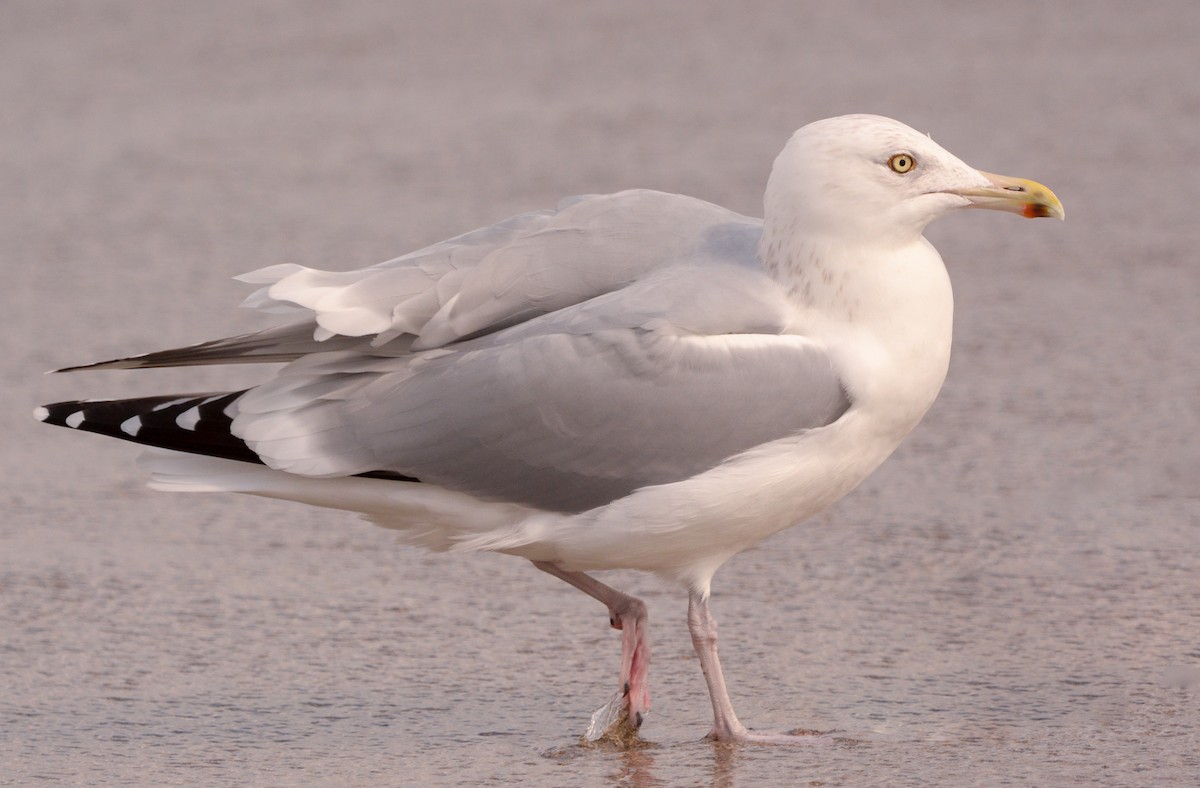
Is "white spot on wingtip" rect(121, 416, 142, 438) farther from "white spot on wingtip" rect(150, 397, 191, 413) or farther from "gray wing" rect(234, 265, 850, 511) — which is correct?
"gray wing" rect(234, 265, 850, 511)

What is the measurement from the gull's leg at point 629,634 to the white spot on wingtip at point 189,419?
0.84 m

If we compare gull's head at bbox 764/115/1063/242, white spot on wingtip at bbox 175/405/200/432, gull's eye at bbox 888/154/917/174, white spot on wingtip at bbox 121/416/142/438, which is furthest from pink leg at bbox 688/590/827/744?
white spot on wingtip at bbox 121/416/142/438

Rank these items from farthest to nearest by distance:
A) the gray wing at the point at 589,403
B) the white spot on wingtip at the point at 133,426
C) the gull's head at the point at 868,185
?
the white spot on wingtip at the point at 133,426
the gull's head at the point at 868,185
the gray wing at the point at 589,403

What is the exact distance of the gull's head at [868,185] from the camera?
12.9ft

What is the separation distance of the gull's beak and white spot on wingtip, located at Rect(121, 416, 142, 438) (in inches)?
69.9

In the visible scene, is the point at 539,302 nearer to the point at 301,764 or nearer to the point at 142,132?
the point at 301,764

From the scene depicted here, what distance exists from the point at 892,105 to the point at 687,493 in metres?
5.30

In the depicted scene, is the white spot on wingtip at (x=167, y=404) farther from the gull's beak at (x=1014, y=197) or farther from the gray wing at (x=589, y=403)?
the gull's beak at (x=1014, y=197)

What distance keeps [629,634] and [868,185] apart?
1081 mm

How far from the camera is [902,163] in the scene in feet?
12.9

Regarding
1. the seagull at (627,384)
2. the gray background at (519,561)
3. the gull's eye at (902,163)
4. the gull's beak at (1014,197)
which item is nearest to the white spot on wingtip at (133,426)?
the seagull at (627,384)

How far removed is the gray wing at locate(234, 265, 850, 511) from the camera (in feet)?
12.5

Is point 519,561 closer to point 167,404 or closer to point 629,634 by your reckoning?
point 629,634

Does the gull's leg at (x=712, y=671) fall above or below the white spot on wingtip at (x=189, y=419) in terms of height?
below
